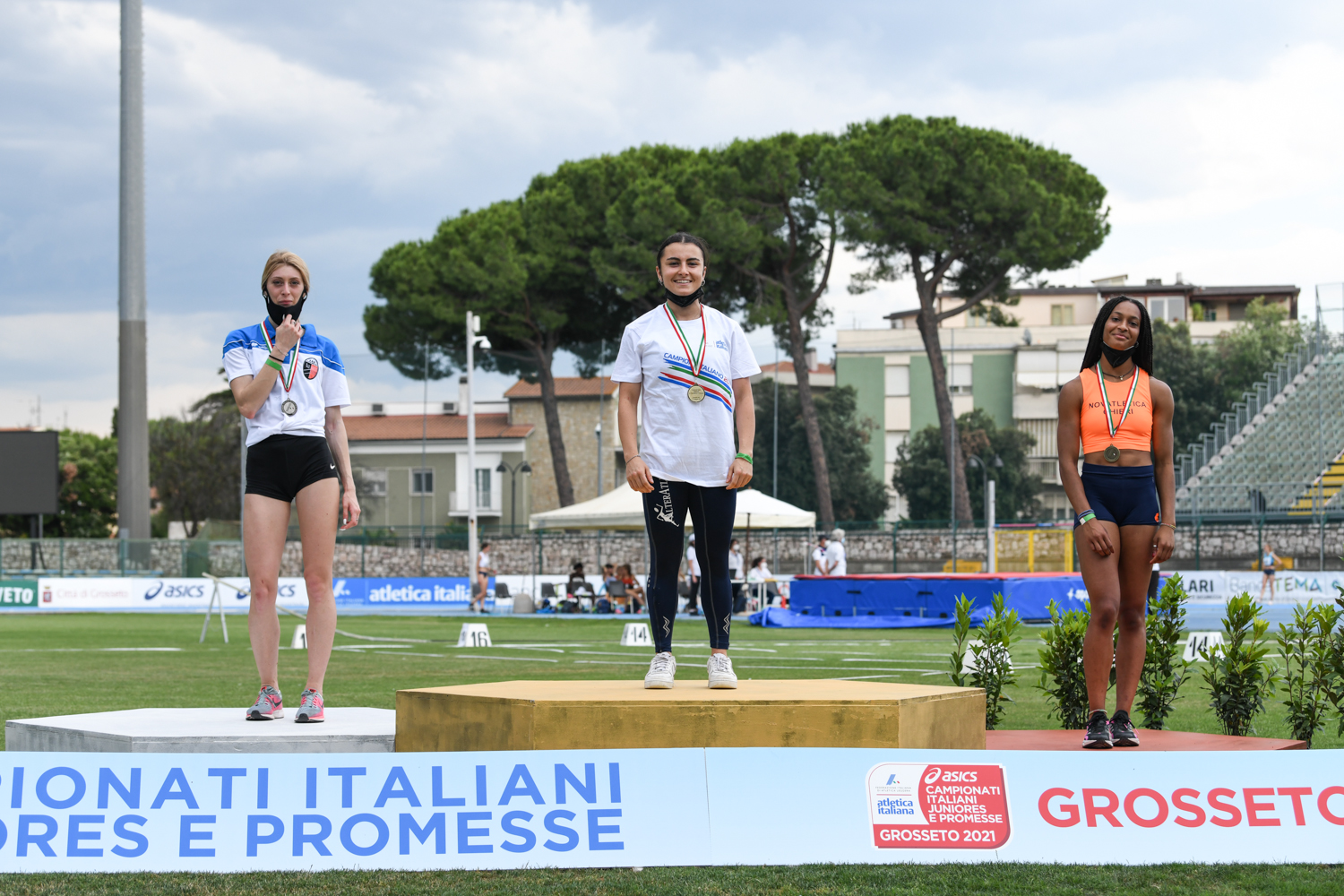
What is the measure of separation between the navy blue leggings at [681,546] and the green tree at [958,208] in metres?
36.0

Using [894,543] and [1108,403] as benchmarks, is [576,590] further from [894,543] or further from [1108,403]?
[1108,403]

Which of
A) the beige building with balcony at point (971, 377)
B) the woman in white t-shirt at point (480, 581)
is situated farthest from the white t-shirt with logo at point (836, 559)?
the beige building with balcony at point (971, 377)

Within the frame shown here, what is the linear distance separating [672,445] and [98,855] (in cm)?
241

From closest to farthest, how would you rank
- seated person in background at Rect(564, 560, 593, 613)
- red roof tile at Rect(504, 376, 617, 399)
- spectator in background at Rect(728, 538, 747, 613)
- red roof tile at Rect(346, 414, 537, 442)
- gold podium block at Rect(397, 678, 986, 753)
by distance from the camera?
1. gold podium block at Rect(397, 678, 986, 753)
2. spectator in background at Rect(728, 538, 747, 613)
3. seated person in background at Rect(564, 560, 593, 613)
4. red roof tile at Rect(346, 414, 537, 442)
5. red roof tile at Rect(504, 376, 617, 399)

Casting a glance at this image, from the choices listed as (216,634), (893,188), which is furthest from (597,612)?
(893,188)

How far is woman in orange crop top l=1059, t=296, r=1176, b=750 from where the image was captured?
525 centimetres

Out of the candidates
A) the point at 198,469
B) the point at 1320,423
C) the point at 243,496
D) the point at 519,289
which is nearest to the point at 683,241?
the point at 243,496

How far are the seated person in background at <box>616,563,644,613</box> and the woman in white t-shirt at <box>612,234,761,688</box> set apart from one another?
24.3 metres

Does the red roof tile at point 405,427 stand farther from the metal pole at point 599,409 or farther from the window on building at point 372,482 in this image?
the metal pole at point 599,409

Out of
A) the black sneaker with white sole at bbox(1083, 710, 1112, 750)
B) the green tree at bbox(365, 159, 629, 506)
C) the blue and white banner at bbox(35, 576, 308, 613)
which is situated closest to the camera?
the black sneaker with white sole at bbox(1083, 710, 1112, 750)

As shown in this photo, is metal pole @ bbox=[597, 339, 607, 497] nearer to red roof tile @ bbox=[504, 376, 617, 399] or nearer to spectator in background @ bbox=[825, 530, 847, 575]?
red roof tile @ bbox=[504, 376, 617, 399]

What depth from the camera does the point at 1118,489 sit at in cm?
528

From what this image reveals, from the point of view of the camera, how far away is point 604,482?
56.2 m

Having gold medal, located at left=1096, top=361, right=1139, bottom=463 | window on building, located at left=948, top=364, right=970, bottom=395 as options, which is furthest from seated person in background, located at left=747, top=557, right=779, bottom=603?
window on building, located at left=948, top=364, right=970, bottom=395
